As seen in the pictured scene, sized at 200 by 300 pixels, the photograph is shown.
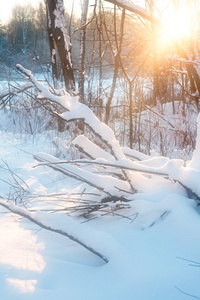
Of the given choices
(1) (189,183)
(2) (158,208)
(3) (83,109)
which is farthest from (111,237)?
(3) (83,109)

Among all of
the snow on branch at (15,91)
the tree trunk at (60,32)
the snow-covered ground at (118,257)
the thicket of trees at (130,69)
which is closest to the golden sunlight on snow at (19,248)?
the snow-covered ground at (118,257)

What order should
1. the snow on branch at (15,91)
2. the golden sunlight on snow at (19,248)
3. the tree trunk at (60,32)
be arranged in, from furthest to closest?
the tree trunk at (60,32) → the snow on branch at (15,91) → the golden sunlight on snow at (19,248)

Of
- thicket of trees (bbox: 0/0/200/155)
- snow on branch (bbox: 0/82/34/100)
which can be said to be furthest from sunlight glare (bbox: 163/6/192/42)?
snow on branch (bbox: 0/82/34/100)

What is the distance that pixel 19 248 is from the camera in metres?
1.01

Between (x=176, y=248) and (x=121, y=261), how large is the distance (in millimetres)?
182

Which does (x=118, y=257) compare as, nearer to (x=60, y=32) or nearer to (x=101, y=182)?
(x=101, y=182)

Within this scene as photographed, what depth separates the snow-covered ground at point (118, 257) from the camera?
2.51 feet

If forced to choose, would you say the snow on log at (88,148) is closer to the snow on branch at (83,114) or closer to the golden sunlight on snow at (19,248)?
the snow on branch at (83,114)

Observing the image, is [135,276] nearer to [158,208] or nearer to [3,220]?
[158,208]

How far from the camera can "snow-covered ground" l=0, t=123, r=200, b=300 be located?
0.76 metres

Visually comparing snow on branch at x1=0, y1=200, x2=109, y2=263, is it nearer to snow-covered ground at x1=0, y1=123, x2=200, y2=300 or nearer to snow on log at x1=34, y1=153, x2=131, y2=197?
snow-covered ground at x1=0, y1=123, x2=200, y2=300

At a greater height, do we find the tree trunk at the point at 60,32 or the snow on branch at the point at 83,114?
the tree trunk at the point at 60,32

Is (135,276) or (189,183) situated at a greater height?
(189,183)

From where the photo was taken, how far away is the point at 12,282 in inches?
30.9
